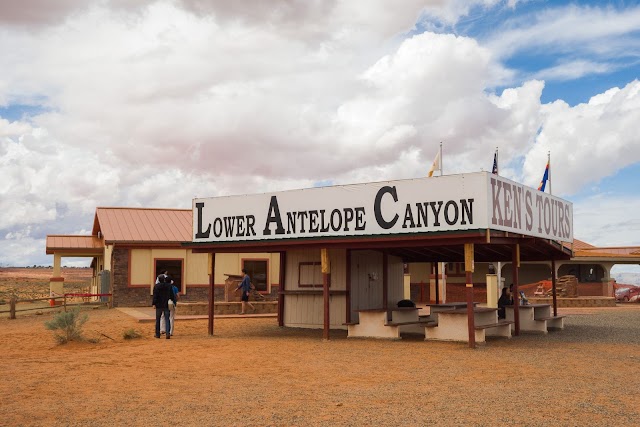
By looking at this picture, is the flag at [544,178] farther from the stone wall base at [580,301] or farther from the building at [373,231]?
the stone wall base at [580,301]

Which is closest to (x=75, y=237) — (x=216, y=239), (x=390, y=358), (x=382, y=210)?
(x=216, y=239)

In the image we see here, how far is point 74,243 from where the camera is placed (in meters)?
33.0

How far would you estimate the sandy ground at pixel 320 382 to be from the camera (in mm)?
8047

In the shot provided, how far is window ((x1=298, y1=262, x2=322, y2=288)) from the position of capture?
19984mm

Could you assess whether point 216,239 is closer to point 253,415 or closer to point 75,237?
point 253,415

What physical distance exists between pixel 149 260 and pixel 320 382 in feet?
66.2

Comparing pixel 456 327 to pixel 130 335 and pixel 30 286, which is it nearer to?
pixel 130 335

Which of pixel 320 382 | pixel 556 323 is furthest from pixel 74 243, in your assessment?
pixel 320 382

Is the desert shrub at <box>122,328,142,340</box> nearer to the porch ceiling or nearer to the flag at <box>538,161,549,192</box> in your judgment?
the porch ceiling

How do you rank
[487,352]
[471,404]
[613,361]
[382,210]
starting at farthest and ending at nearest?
[382,210] → [487,352] → [613,361] → [471,404]

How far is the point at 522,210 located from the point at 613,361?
16.3 feet

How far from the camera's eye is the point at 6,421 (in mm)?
7980

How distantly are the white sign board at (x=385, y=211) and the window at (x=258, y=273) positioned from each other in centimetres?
1195

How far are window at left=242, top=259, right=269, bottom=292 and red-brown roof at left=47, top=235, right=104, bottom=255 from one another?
7.79 metres
